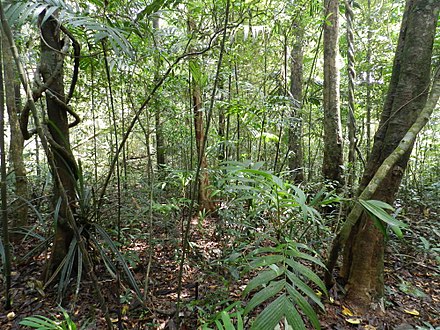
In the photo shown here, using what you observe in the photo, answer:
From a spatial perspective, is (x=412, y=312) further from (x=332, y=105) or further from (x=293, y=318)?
(x=332, y=105)

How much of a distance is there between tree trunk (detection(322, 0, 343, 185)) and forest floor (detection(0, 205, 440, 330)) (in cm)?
135

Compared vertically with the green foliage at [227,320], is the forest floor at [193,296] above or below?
below

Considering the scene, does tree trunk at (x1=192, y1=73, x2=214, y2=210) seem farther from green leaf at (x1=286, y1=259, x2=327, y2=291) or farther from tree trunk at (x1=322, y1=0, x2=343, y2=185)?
green leaf at (x1=286, y1=259, x2=327, y2=291)

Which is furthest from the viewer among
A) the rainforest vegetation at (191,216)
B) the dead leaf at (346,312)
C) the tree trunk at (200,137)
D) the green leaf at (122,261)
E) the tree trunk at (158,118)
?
the tree trunk at (200,137)

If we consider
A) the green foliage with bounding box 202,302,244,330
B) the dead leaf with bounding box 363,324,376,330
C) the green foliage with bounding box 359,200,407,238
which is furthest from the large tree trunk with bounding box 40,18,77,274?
the dead leaf with bounding box 363,324,376,330

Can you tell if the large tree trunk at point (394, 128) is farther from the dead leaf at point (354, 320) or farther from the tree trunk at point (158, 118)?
the tree trunk at point (158, 118)

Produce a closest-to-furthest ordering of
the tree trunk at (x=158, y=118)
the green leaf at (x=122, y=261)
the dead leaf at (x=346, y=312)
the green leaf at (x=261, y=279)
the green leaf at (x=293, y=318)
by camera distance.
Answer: the green leaf at (x=293, y=318) → the green leaf at (x=261, y=279) → the dead leaf at (x=346, y=312) → the green leaf at (x=122, y=261) → the tree trunk at (x=158, y=118)

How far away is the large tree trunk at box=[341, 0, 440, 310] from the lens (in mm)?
1932

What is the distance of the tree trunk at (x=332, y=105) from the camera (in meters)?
4.07

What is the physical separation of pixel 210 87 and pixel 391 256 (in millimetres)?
3035

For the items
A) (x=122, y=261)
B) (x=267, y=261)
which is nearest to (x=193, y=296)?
(x=122, y=261)

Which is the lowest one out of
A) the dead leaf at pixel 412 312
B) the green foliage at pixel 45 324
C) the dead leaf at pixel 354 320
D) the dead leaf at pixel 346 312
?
the dead leaf at pixel 412 312

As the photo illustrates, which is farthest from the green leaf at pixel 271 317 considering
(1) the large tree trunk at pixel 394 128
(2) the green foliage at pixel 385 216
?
(1) the large tree trunk at pixel 394 128

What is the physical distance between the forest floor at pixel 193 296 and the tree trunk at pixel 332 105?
1355mm
